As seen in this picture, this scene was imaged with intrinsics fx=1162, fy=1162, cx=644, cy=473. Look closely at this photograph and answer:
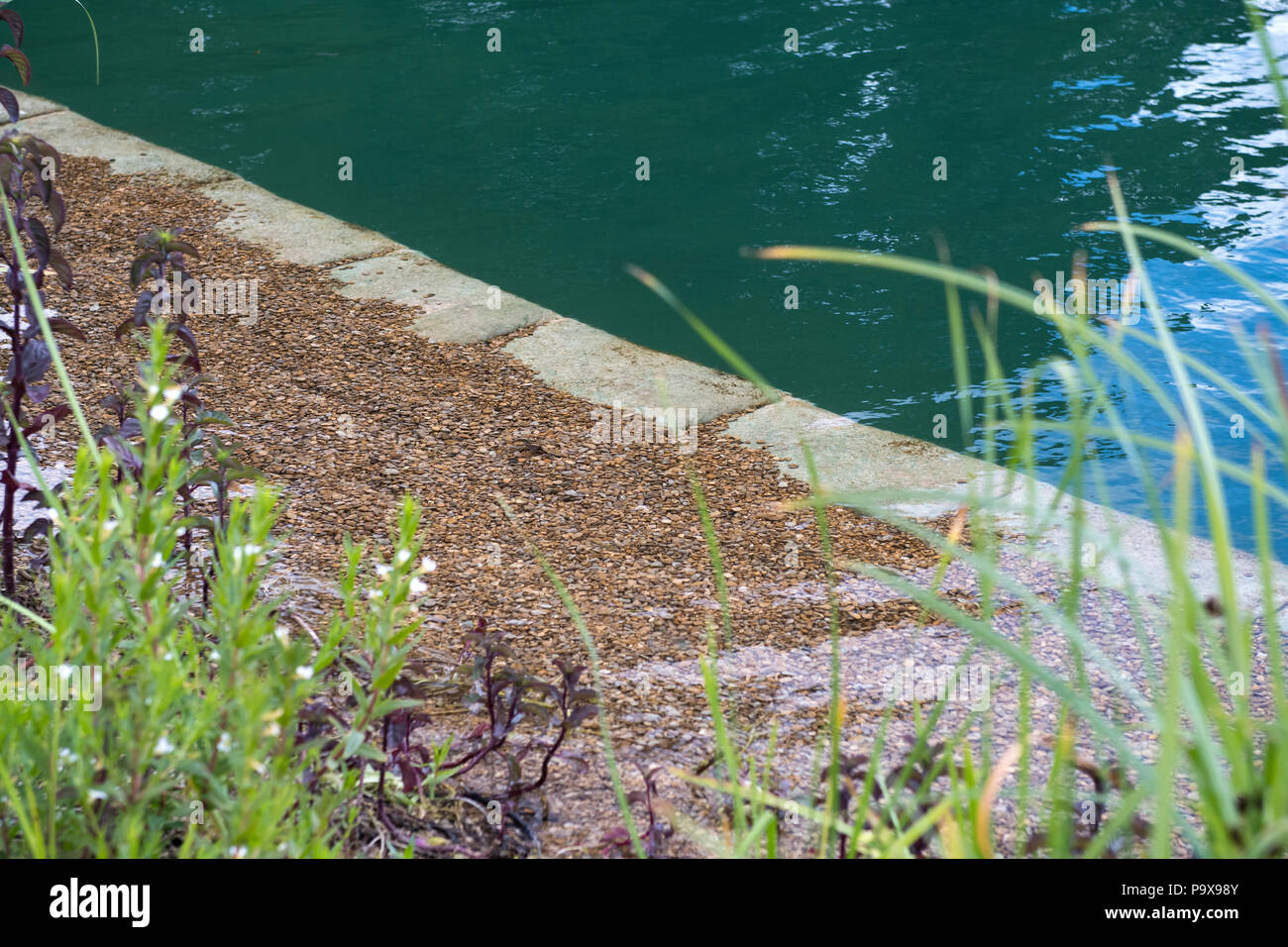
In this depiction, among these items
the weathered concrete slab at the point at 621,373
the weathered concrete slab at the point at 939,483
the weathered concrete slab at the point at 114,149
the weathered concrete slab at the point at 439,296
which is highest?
the weathered concrete slab at the point at 114,149

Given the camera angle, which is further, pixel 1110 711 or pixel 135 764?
pixel 1110 711

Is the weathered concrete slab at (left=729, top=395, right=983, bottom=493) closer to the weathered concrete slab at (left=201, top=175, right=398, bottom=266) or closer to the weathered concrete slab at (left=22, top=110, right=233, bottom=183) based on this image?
the weathered concrete slab at (left=201, top=175, right=398, bottom=266)

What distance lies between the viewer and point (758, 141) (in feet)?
23.4

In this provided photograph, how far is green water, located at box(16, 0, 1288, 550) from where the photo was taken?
5168mm

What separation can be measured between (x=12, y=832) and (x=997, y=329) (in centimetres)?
441

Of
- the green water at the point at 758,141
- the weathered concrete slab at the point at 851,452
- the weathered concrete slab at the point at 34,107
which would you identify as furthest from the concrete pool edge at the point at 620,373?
the weathered concrete slab at the point at 34,107

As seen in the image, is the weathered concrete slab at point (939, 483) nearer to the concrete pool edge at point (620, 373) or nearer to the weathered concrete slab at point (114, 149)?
the concrete pool edge at point (620, 373)

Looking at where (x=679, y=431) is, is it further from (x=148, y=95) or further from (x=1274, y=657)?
(x=148, y=95)

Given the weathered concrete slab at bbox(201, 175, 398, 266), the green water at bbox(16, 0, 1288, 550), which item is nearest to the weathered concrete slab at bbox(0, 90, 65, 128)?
the green water at bbox(16, 0, 1288, 550)

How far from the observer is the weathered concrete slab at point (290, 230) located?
198 inches

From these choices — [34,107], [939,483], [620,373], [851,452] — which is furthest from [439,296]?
[34,107]
